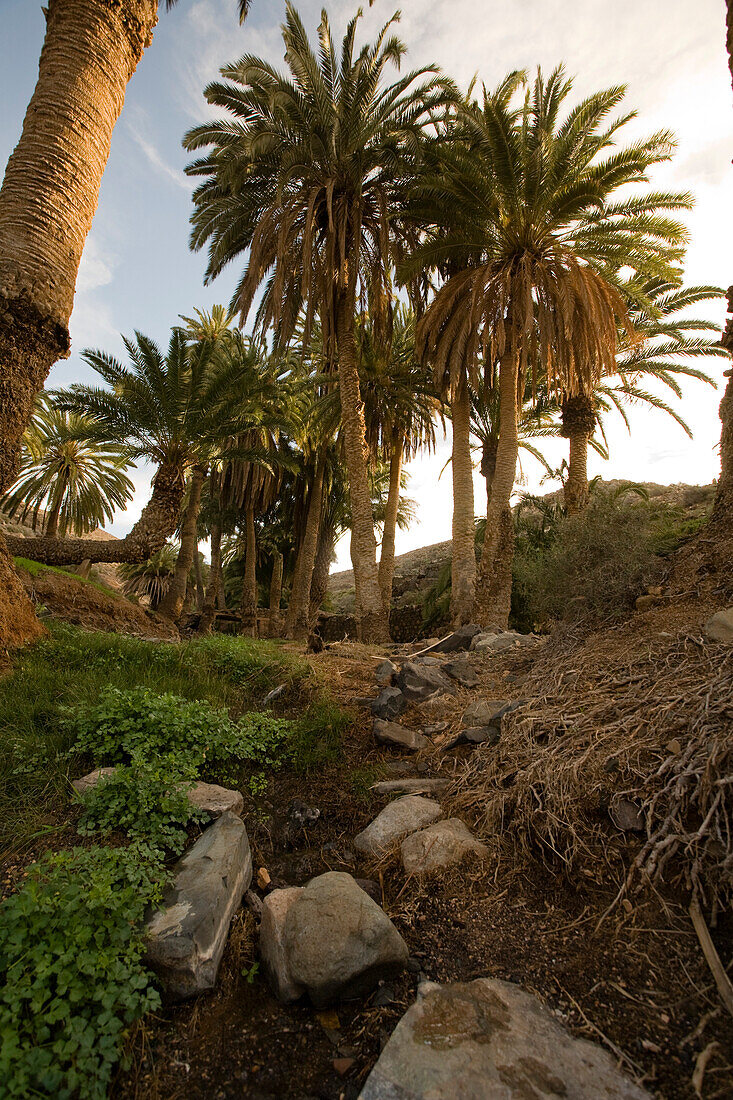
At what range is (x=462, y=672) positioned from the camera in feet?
17.3

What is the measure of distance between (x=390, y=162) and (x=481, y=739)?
11589 millimetres

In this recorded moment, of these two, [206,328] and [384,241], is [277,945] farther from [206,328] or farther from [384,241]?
[206,328]

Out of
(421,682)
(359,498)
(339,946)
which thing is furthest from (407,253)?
(339,946)

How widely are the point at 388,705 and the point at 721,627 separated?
2595mm

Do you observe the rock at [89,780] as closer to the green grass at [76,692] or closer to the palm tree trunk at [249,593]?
the green grass at [76,692]

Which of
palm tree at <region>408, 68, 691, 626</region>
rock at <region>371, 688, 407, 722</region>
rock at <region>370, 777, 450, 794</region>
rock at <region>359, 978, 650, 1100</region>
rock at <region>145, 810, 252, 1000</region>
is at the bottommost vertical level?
rock at <region>359, 978, 650, 1100</region>

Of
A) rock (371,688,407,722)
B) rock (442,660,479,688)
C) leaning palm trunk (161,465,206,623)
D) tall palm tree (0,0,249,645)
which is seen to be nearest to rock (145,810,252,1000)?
rock (371,688,407,722)

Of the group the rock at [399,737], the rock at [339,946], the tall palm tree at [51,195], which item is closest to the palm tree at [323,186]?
the tall palm tree at [51,195]

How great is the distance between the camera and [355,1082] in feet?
5.98

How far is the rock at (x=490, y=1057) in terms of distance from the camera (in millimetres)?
1629

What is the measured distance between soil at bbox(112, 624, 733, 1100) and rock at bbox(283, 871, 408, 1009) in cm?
8

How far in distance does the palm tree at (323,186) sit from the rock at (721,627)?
7.47m

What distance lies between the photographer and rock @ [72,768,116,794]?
2.99 metres

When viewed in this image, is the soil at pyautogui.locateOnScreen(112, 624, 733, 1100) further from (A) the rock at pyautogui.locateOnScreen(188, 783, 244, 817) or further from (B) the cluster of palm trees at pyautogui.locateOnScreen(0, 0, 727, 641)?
(B) the cluster of palm trees at pyautogui.locateOnScreen(0, 0, 727, 641)
